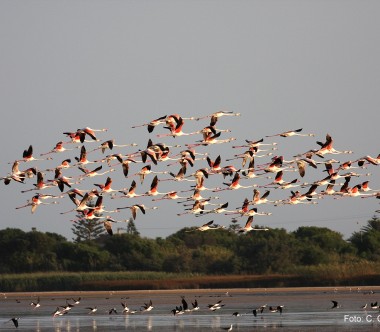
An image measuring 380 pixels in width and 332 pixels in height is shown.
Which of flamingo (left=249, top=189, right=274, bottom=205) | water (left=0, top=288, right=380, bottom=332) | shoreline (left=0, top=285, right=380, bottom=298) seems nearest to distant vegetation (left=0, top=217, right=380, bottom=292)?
shoreline (left=0, top=285, right=380, bottom=298)

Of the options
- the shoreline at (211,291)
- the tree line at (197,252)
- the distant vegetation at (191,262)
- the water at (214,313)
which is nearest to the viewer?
the water at (214,313)

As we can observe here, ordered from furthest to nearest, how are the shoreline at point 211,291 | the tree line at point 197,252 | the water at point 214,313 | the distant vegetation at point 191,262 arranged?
1. the tree line at point 197,252
2. the distant vegetation at point 191,262
3. the shoreline at point 211,291
4. the water at point 214,313

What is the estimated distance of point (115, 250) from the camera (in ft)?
374

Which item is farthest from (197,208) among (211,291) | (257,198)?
(211,291)

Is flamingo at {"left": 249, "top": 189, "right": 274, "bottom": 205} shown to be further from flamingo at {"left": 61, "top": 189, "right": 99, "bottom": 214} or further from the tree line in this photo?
the tree line

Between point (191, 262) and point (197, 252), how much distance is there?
8.61 feet

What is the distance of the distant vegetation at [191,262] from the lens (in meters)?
99.0

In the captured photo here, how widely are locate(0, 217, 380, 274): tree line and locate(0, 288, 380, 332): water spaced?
12.7m

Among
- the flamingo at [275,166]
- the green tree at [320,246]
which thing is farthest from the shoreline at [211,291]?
the flamingo at [275,166]

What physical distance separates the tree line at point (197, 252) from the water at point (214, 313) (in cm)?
1269

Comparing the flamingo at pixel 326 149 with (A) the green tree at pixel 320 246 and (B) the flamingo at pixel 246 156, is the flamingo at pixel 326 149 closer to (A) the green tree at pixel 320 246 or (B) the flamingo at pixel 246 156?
(B) the flamingo at pixel 246 156

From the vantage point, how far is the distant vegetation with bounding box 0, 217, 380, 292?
325 ft

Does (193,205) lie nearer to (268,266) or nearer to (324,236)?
(268,266)

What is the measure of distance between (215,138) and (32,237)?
61.4 m
